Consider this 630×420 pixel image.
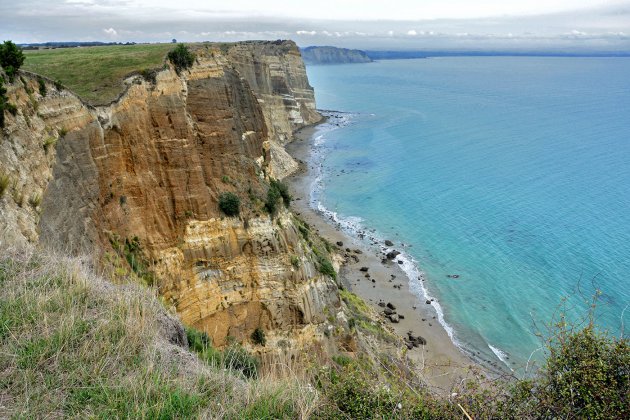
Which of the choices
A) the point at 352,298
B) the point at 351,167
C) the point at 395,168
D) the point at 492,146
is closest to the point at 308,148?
the point at 351,167

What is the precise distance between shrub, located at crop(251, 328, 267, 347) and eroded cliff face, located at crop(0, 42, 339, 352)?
1.48 ft

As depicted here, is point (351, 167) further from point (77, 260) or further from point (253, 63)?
point (77, 260)

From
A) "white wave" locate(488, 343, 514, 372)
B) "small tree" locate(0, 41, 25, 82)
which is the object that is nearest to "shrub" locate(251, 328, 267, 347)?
"small tree" locate(0, 41, 25, 82)

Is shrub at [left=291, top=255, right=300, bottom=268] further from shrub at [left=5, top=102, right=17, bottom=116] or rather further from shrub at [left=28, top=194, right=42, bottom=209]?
shrub at [left=5, top=102, right=17, bottom=116]

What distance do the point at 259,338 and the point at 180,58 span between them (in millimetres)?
16231

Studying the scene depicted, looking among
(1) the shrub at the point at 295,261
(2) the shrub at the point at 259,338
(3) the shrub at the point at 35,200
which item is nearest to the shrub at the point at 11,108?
(3) the shrub at the point at 35,200

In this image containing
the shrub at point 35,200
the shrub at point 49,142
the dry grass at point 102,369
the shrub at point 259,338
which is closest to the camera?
the dry grass at point 102,369

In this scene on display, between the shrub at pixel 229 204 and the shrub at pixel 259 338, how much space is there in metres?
6.54

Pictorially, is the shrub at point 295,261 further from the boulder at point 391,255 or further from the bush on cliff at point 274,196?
the boulder at point 391,255

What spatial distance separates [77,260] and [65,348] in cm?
337

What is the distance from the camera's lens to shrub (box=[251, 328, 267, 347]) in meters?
24.4

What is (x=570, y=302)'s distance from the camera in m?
40.5

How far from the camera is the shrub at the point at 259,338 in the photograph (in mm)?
24422

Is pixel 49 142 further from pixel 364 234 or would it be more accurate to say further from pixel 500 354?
pixel 364 234
